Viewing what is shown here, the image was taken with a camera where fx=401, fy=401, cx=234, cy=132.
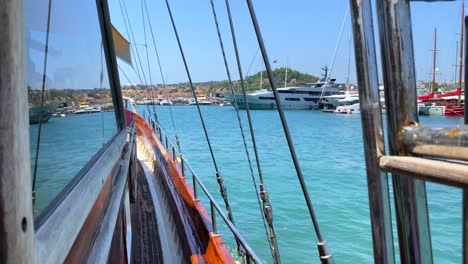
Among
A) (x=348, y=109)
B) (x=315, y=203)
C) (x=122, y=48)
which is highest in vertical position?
(x=122, y=48)

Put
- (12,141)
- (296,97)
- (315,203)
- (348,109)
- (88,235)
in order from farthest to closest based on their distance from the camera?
(296,97) < (348,109) < (315,203) < (88,235) < (12,141)

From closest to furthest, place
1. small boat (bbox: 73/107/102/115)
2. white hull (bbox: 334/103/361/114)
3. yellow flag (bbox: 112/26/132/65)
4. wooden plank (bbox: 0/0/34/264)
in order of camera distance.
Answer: wooden plank (bbox: 0/0/34/264) → small boat (bbox: 73/107/102/115) → yellow flag (bbox: 112/26/132/65) → white hull (bbox: 334/103/361/114)

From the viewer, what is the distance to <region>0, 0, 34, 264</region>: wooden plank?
41 centimetres

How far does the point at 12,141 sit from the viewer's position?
16.8 inches

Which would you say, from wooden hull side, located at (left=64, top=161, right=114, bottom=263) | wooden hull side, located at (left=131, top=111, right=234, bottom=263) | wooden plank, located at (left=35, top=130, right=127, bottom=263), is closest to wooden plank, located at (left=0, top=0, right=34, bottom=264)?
wooden plank, located at (left=35, top=130, right=127, bottom=263)

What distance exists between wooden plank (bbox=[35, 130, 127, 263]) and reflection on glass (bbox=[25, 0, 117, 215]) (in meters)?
0.04

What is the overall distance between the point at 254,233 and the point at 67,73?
595 centimetres

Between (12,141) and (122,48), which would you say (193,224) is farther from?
(122,48)

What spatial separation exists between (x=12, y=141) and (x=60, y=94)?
0.80 meters

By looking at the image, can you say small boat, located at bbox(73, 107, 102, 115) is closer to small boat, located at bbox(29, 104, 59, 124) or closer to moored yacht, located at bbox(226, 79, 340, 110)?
small boat, located at bbox(29, 104, 59, 124)

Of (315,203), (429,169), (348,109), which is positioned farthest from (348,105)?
(429,169)

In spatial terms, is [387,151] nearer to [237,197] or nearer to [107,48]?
[107,48]

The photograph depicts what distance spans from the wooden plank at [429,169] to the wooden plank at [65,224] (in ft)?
1.79

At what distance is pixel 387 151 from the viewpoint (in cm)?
73
